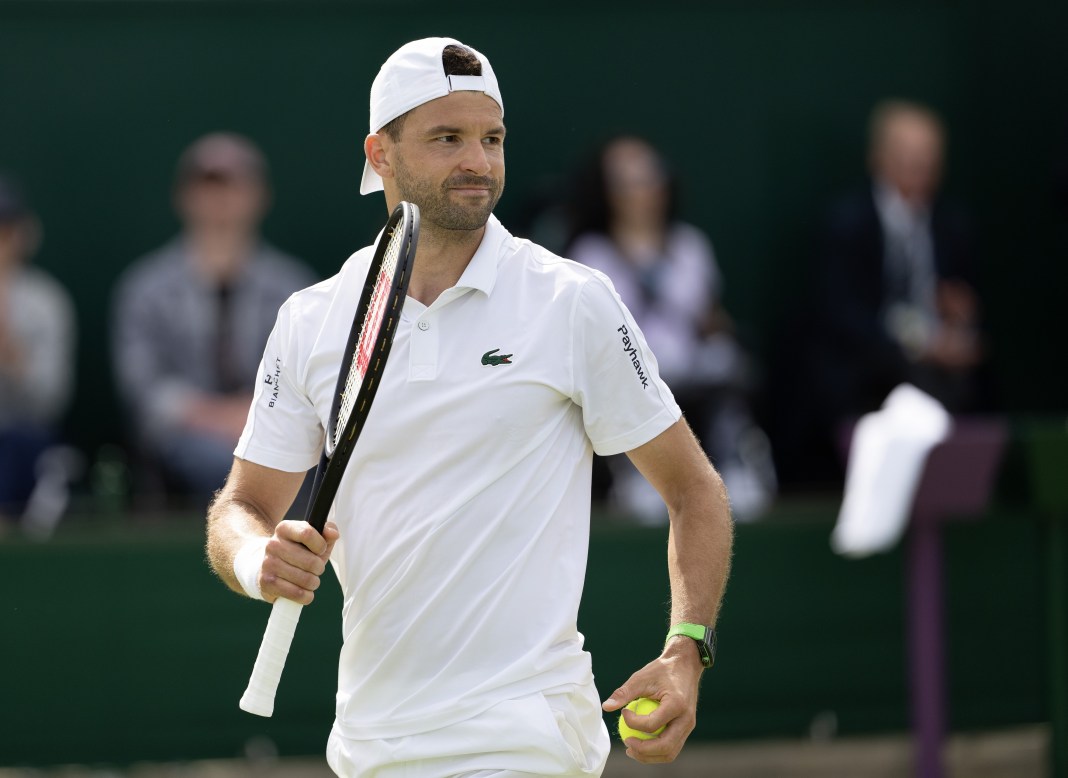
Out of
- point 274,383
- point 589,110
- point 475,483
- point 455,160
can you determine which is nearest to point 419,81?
point 455,160

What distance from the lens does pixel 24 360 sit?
7.54 meters

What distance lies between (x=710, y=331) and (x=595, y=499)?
Answer: 3.13ft

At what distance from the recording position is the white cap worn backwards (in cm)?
344

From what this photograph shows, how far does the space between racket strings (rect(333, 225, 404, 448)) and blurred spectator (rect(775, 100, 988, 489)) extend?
16.4 feet

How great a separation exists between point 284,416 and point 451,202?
56 cm

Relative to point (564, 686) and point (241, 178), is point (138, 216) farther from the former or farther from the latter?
point (564, 686)

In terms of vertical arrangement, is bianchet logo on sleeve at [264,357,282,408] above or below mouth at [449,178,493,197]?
below

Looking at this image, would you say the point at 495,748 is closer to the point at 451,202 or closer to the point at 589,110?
the point at 451,202

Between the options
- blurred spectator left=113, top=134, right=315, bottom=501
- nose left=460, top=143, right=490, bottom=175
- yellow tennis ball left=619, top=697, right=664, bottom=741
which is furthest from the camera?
blurred spectator left=113, top=134, right=315, bottom=501

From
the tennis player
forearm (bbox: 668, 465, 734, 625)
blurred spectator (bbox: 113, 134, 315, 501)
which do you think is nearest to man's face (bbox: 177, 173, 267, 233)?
blurred spectator (bbox: 113, 134, 315, 501)

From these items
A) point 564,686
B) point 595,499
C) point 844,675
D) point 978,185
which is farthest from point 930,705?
point 564,686

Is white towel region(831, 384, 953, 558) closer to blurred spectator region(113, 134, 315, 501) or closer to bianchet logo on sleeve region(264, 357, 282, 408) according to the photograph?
blurred spectator region(113, 134, 315, 501)

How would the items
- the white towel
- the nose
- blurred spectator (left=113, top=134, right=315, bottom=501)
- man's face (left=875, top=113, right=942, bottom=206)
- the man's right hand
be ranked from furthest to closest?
man's face (left=875, top=113, right=942, bottom=206) → blurred spectator (left=113, top=134, right=315, bottom=501) → the white towel → the nose → the man's right hand

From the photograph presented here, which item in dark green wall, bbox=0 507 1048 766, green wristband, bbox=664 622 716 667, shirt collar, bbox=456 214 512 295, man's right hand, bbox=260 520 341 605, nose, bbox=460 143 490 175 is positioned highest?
nose, bbox=460 143 490 175
